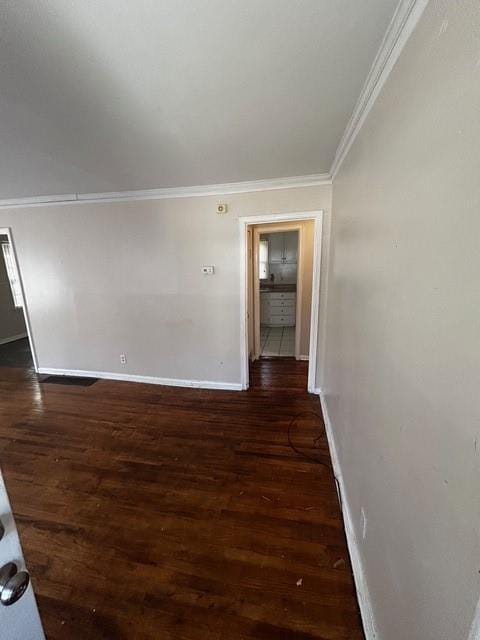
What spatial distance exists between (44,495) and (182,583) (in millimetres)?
1216

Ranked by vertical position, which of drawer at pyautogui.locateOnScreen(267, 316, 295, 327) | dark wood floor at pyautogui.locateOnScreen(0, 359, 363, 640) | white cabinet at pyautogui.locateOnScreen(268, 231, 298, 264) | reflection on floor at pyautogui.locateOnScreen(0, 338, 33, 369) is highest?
white cabinet at pyautogui.locateOnScreen(268, 231, 298, 264)

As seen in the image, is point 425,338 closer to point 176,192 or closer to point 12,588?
point 12,588

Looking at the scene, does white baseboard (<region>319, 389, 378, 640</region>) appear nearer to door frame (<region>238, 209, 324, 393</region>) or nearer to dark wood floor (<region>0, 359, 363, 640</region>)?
dark wood floor (<region>0, 359, 363, 640</region>)

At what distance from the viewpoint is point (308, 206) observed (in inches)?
103

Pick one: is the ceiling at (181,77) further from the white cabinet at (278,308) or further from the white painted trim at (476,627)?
the white cabinet at (278,308)

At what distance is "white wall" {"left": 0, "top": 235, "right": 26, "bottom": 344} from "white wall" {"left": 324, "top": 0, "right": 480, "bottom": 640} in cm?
706

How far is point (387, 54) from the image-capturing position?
995 millimetres

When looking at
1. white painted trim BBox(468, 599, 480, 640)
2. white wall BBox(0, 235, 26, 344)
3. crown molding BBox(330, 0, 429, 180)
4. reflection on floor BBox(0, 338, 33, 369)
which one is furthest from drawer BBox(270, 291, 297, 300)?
white wall BBox(0, 235, 26, 344)

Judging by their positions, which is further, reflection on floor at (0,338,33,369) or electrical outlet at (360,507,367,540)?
reflection on floor at (0,338,33,369)

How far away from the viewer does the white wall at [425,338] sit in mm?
523

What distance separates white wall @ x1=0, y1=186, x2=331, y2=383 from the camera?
2.87 m

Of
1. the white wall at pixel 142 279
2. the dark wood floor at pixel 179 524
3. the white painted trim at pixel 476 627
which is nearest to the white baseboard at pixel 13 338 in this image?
the white wall at pixel 142 279

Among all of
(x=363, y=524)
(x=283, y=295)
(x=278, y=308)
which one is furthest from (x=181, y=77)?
(x=278, y=308)

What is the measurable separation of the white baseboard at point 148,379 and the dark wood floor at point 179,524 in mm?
421
